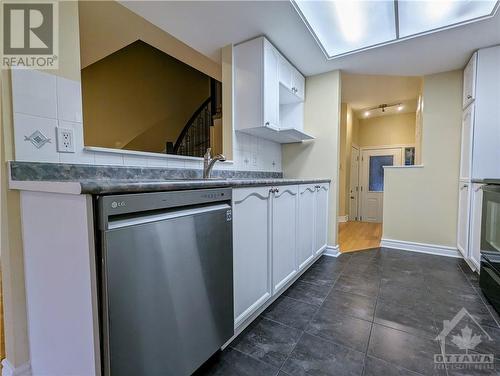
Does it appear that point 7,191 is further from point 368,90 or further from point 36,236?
point 368,90

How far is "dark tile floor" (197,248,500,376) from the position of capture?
45.7 inches

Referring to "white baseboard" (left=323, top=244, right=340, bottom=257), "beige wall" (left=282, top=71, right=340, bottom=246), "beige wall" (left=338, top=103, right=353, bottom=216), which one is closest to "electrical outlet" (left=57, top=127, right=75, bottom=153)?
"beige wall" (left=282, top=71, right=340, bottom=246)

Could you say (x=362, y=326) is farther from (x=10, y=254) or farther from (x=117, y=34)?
(x=117, y=34)

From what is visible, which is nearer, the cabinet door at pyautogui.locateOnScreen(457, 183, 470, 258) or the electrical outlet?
the electrical outlet

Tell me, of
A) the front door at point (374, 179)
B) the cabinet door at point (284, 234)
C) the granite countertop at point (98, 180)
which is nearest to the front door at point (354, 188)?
the front door at point (374, 179)

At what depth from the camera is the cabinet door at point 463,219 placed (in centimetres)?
240

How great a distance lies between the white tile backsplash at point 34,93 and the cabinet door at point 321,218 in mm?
2142

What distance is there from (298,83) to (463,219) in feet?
7.86

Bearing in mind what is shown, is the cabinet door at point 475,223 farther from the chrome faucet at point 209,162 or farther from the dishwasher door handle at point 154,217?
the dishwasher door handle at point 154,217

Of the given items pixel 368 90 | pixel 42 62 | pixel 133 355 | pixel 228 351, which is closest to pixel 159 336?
pixel 133 355

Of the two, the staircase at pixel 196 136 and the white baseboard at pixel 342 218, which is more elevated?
the staircase at pixel 196 136

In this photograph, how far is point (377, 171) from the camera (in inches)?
216

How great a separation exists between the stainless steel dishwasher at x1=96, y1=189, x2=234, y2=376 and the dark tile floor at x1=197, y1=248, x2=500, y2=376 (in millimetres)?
309

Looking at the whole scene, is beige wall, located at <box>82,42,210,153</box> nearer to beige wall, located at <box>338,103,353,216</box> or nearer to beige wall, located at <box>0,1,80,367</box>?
beige wall, located at <box>338,103,353,216</box>
